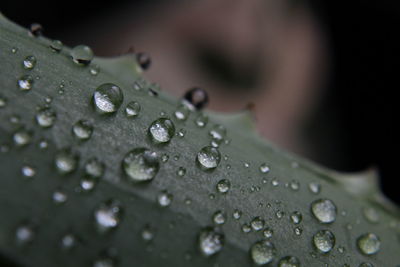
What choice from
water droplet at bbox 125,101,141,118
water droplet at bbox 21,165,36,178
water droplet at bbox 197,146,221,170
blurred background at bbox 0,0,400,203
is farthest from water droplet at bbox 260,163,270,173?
blurred background at bbox 0,0,400,203

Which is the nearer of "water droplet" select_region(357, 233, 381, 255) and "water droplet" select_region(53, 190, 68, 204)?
"water droplet" select_region(53, 190, 68, 204)

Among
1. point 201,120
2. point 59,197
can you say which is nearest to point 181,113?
point 201,120

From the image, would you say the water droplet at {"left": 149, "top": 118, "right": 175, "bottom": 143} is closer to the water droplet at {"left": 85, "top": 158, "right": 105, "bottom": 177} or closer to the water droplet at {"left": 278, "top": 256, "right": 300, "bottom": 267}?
the water droplet at {"left": 85, "top": 158, "right": 105, "bottom": 177}

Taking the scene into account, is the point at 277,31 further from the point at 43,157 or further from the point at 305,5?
the point at 43,157

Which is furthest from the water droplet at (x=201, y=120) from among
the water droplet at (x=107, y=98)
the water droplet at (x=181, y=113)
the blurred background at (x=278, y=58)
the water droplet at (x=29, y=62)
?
the blurred background at (x=278, y=58)

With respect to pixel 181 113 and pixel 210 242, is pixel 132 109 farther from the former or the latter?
pixel 210 242

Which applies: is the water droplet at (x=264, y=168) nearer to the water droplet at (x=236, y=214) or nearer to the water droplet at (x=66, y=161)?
the water droplet at (x=236, y=214)

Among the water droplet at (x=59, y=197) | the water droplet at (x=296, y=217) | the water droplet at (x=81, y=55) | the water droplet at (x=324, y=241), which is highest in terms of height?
the water droplet at (x=324, y=241)

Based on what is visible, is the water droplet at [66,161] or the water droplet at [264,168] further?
the water droplet at [264,168]

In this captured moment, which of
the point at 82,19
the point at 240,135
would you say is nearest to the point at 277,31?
the point at 82,19
